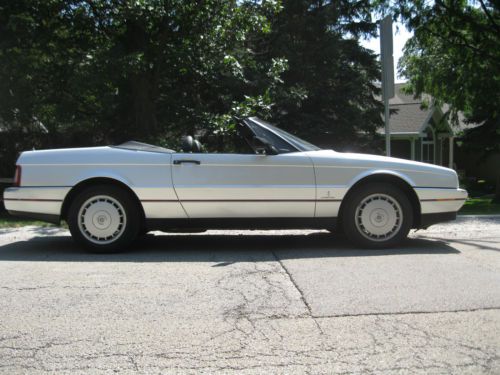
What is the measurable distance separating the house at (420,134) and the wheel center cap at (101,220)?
19508 millimetres

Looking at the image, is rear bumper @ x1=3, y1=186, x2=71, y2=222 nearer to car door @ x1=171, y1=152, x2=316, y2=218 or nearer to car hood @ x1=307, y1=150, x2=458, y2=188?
car door @ x1=171, y1=152, x2=316, y2=218

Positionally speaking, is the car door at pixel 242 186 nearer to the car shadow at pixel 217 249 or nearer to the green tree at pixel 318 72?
the car shadow at pixel 217 249

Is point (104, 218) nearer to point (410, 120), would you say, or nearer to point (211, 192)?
point (211, 192)

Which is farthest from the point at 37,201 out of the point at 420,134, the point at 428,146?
the point at 428,146

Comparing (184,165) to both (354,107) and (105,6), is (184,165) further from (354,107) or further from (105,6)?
(354,107)

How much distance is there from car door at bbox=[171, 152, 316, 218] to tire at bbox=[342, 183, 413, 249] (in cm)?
50

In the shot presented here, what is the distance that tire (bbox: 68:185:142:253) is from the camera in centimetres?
585

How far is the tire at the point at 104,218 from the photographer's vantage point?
230 inches

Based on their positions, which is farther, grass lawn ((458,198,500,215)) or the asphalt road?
grass lawn ((458,198,500,215))

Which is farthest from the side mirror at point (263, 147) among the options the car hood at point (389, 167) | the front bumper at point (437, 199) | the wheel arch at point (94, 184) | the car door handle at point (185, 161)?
the front bumper at point (437, 199)

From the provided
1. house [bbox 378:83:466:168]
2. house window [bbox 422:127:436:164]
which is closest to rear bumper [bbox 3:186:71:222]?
house [bbox 378:83:466:168]

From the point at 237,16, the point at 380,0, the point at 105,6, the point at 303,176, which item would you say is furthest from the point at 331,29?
the point at 303,176

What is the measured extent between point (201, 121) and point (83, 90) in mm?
2427

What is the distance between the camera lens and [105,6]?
10.0 m
